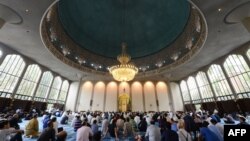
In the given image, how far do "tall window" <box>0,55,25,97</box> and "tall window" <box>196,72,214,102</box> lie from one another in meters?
25.3

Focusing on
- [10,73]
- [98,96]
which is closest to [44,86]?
[10,73]

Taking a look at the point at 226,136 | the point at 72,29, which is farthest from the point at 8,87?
the point at 226,136

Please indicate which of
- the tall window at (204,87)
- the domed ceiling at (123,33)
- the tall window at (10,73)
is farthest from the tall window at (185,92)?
the tall window at (10,73)

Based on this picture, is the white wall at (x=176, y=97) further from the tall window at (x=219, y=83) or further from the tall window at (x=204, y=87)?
the tall window at (x=219, y=83)

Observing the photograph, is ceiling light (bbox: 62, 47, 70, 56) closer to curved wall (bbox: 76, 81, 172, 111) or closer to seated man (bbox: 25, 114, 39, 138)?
curved wall (bbox: 76, 81, 172, 111)

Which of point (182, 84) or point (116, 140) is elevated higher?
point (182, 84)

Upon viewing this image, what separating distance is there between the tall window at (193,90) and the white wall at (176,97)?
2448 mm

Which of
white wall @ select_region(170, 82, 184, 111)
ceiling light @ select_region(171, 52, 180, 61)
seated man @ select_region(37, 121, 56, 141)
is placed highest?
ceiling light @ select_region(171, 52, 180, 61)

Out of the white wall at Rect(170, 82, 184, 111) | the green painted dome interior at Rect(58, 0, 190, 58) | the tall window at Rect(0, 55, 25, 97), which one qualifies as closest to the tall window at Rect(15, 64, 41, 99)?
the tall window at Rect(0, 55, 25, 97)

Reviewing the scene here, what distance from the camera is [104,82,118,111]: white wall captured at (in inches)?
1006

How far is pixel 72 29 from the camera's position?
21.1m

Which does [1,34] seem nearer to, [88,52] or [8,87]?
[8,87]

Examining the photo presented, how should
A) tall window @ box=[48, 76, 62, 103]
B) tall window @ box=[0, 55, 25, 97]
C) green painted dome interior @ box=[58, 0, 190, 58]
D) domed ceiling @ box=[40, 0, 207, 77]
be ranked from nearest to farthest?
tall window @ box=[0, 55, 25, 97], domed ceiling @ box=[40, 0, 207, 77], green painted dome interior @ box=[58, 0, 190, 58], tall window @ box=[48, 76, 62, 103]

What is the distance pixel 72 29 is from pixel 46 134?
1959cm
